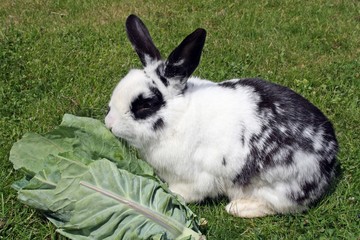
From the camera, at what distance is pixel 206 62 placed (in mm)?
5227

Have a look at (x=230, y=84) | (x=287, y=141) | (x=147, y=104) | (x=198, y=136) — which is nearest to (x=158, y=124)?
(x=147, y=104)

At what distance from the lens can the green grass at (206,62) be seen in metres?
3.45

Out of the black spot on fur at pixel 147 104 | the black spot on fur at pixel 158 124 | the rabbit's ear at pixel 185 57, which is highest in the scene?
the rabbit's ear at pixel 185 57

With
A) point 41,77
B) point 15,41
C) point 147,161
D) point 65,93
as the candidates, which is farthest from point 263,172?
point 15,41

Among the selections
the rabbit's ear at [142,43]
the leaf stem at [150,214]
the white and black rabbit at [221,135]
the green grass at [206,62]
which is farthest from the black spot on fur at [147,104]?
the green grass at [206,62]

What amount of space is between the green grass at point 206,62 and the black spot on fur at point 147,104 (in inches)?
30.4

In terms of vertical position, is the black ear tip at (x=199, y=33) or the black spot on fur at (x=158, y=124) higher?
the black ear tip at (x=199, y=33)

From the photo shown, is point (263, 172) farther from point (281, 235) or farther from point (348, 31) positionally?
point (348, 31)

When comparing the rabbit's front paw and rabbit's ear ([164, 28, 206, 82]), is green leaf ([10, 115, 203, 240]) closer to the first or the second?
the rabbit's front paw

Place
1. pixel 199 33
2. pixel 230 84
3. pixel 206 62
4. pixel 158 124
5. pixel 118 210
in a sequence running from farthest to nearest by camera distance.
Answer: pixel 206 62
pixel 230 84
pixel 158 124
pixel 199 33
pixel 118 210

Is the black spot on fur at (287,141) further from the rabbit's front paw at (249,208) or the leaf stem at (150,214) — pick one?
the leaf stem at (150,214)

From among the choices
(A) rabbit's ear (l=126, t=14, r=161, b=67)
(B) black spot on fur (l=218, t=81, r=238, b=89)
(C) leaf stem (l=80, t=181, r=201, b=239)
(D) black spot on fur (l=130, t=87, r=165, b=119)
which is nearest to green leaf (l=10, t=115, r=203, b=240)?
(C) leaf stem (l=80, t=181, r=201, b=239)

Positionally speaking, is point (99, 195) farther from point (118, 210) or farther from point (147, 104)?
point (147, 104)

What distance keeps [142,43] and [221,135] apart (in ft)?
2.60
